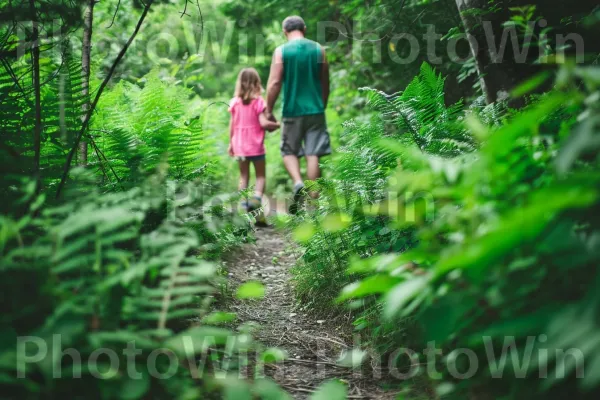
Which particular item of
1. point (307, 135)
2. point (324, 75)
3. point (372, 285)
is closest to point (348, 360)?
point (372, 285)

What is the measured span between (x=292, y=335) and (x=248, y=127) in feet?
14.5

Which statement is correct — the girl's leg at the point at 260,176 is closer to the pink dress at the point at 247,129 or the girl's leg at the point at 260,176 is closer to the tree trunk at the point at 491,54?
the pink dress at the point at 247,129

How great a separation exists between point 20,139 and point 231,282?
6.04 ft

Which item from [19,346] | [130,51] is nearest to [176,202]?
[19,346]

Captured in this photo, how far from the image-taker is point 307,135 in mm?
Answer: 6387

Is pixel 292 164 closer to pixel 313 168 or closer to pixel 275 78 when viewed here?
pixel 313 168

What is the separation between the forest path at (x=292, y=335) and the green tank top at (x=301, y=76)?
2.43m

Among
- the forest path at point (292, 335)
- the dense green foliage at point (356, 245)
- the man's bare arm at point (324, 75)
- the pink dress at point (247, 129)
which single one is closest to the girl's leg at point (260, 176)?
the pink dress at point (247, 129)

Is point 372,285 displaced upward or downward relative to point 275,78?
downward

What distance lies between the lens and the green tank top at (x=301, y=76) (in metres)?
6.23

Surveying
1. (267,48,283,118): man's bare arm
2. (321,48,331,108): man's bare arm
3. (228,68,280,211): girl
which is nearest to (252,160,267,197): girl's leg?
(228,68,280,211): girl

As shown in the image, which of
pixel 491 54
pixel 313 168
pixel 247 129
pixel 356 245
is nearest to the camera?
pixel 356 245

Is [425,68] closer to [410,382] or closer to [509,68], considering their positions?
[509,68]

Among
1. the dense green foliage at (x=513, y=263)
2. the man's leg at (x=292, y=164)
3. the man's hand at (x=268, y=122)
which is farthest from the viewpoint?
the man's hand at (x=268, y=122)
